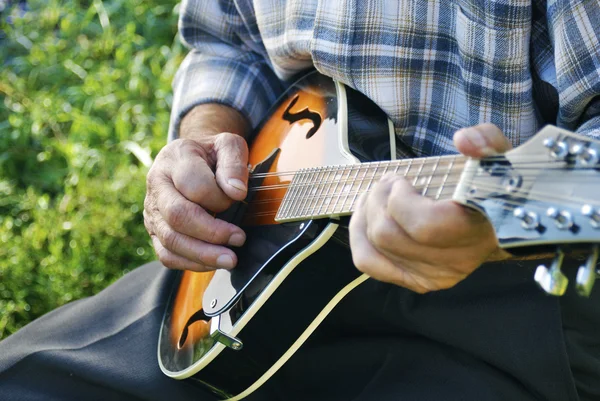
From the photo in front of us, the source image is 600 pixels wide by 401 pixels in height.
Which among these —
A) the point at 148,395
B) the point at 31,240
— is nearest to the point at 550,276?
the point at 148,395

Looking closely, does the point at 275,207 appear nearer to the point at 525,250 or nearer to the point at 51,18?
the point at 525,250

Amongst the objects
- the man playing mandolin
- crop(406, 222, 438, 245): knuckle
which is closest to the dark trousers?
the man playing mandolin

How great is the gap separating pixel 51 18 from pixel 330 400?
253 centimetres

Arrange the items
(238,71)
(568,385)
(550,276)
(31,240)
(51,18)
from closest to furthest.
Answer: (550,276) < (568,385) < (238,71) < (31,240) < (51,18)

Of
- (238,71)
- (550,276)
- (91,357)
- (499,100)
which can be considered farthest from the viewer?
(238,71)

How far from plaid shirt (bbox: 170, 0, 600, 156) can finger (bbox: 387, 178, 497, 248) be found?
0.35m

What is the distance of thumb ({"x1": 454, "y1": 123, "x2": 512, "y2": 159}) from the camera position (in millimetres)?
891

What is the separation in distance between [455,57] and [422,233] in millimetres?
504

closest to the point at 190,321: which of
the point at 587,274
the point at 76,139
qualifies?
the point at 587,274

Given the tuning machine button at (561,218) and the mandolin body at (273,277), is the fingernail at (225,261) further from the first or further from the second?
the tuning machine button at (561,218)

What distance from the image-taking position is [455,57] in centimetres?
128

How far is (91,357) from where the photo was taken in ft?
4.45

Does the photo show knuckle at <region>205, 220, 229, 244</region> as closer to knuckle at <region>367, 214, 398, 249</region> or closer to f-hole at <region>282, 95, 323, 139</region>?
f-hole at <region>282, 95, 323, 139</region>

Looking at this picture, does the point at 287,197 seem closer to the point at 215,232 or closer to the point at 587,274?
the point at 215,232
